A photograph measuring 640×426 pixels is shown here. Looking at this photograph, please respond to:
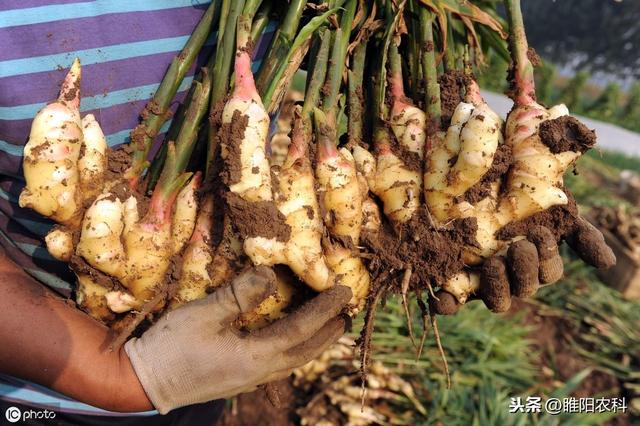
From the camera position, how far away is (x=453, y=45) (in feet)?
4.64

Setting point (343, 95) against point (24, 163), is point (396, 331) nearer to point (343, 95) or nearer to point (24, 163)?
point (343, 95)

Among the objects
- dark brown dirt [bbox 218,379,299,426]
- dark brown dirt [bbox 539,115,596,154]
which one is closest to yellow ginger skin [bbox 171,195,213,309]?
dark brown dirt [bbox 539,115,596,154]

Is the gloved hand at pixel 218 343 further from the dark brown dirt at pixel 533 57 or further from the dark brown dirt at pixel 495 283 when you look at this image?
the dark brown dirt at pixel 533 57

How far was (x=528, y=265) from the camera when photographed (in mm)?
1082

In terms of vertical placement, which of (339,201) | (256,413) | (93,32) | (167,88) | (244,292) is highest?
(93,32)

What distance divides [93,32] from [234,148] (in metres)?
0.37

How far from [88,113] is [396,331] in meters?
2.02

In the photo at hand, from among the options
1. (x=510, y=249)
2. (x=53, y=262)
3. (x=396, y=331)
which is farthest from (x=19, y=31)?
(x=396, y=331)

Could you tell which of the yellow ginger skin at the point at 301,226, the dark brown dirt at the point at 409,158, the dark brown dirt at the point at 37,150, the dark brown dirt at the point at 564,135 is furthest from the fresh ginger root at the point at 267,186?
the dark brown dirt at the point at 564,135

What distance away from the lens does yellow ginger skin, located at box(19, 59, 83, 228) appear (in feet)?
3.30

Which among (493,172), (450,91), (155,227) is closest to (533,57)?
(450,91)

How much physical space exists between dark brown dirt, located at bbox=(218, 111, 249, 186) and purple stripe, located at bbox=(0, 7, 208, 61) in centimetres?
27

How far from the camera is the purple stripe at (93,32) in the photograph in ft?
3.25

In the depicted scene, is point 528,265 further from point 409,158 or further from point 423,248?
A: point 409,158
